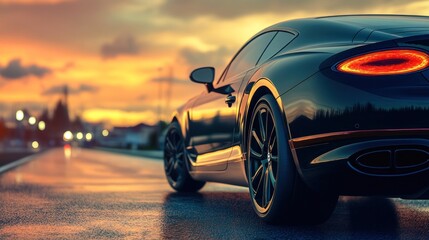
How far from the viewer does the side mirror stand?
739 centimetres

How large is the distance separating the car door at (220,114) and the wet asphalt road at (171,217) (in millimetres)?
496

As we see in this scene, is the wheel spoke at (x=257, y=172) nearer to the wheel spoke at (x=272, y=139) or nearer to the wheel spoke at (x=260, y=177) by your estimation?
the wheel spoke at (x=260, y=177)

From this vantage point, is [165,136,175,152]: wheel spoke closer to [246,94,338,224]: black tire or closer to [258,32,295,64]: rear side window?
[258,32,295,64]: rear side window

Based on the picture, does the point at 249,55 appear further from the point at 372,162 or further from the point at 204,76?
the point at 372,162

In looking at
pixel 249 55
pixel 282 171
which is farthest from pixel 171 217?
pixel 249 55

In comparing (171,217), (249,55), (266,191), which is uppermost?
(249,55)

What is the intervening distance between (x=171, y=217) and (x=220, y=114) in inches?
47.1

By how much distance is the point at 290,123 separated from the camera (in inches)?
192

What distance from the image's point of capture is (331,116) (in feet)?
14.8

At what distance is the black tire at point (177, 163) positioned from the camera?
8.40 meters

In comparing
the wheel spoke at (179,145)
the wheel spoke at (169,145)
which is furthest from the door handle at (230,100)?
the wheel spoke at (169,145)

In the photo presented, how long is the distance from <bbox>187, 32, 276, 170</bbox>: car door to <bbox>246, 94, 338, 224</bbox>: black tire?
0.68m

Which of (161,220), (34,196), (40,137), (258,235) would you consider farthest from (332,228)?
(40,137)

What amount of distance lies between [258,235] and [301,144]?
67 cm
